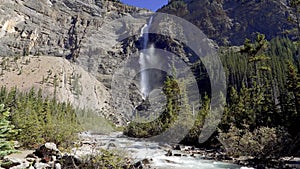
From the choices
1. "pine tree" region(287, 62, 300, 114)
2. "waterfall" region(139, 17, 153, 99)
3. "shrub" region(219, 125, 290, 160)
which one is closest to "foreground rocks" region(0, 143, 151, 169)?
"shrub" region(219, 125, 290, 160)

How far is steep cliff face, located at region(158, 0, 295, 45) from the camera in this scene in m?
118

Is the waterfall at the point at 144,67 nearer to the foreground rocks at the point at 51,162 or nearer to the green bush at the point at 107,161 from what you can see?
the foreground rocks at the point at 51,162

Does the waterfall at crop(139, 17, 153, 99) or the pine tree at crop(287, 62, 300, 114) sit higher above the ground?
the waterfall at crop(139, 17, 153, 99)

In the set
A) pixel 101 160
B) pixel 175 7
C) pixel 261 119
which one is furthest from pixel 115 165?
pixel 175 7

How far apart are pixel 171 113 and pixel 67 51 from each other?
10448 cm

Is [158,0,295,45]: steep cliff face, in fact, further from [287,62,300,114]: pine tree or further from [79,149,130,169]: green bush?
[79,149,130,169]: green bush

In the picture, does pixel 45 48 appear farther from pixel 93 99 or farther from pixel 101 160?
pixel 101 160

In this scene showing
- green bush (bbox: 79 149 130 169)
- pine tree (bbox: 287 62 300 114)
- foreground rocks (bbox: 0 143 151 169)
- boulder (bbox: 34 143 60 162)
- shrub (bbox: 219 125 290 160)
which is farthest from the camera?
pine tree (bbox: 287 62 300 114)

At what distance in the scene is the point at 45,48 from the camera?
123 metres

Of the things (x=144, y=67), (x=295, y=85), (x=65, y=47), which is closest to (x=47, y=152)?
(x=295, y=85)

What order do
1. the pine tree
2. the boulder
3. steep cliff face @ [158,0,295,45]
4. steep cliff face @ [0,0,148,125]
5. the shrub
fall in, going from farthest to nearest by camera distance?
steep cliff face @ [158,0,295,45] → steep cliff face @ [0,0,148,125] → the pine tree → the shrub → the boulder

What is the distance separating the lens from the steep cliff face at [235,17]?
388 feet

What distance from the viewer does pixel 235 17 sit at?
13525 cm

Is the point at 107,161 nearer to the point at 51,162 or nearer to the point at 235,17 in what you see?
the point at 51,162
